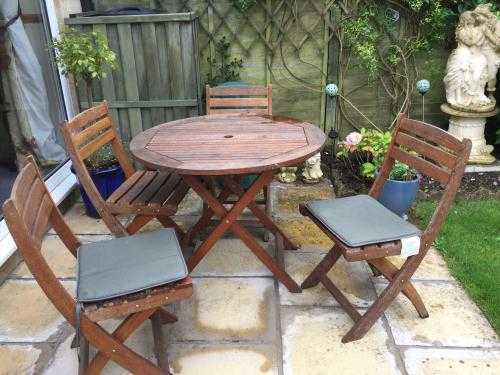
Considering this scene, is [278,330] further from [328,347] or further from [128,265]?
[128,265]

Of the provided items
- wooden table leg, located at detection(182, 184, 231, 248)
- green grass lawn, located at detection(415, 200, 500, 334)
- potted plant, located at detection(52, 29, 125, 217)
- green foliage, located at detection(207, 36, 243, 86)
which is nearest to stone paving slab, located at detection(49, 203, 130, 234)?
potted plant, located at detection(52, 29, 125, 217)

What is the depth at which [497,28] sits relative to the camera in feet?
12.0

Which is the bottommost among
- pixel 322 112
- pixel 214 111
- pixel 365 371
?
pixel 365 371

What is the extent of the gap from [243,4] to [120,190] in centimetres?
236

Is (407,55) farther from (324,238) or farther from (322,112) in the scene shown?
(324,238)

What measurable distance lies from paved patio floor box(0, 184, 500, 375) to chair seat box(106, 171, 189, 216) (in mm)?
A: 535

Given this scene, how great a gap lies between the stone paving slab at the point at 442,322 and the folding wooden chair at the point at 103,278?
47.3 inches

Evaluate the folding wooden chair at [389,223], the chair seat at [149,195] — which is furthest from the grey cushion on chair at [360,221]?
the chair seat at [149,195]

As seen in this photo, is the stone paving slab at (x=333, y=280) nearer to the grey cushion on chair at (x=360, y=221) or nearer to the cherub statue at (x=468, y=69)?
the grey cushion on chair at (x=360, y=221)

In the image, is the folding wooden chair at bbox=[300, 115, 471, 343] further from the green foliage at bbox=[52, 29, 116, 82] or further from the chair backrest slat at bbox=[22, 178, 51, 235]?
the green foliage at bbox=[52, 29, 116, 82]

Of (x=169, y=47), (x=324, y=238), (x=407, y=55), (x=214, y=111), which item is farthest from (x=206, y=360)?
(x=407, y=55)

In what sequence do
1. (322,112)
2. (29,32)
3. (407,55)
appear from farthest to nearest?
(322,112) → (407,55) → (29,32)

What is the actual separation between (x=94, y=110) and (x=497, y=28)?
11.1 ft

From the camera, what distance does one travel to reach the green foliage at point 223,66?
4176 millimetres
